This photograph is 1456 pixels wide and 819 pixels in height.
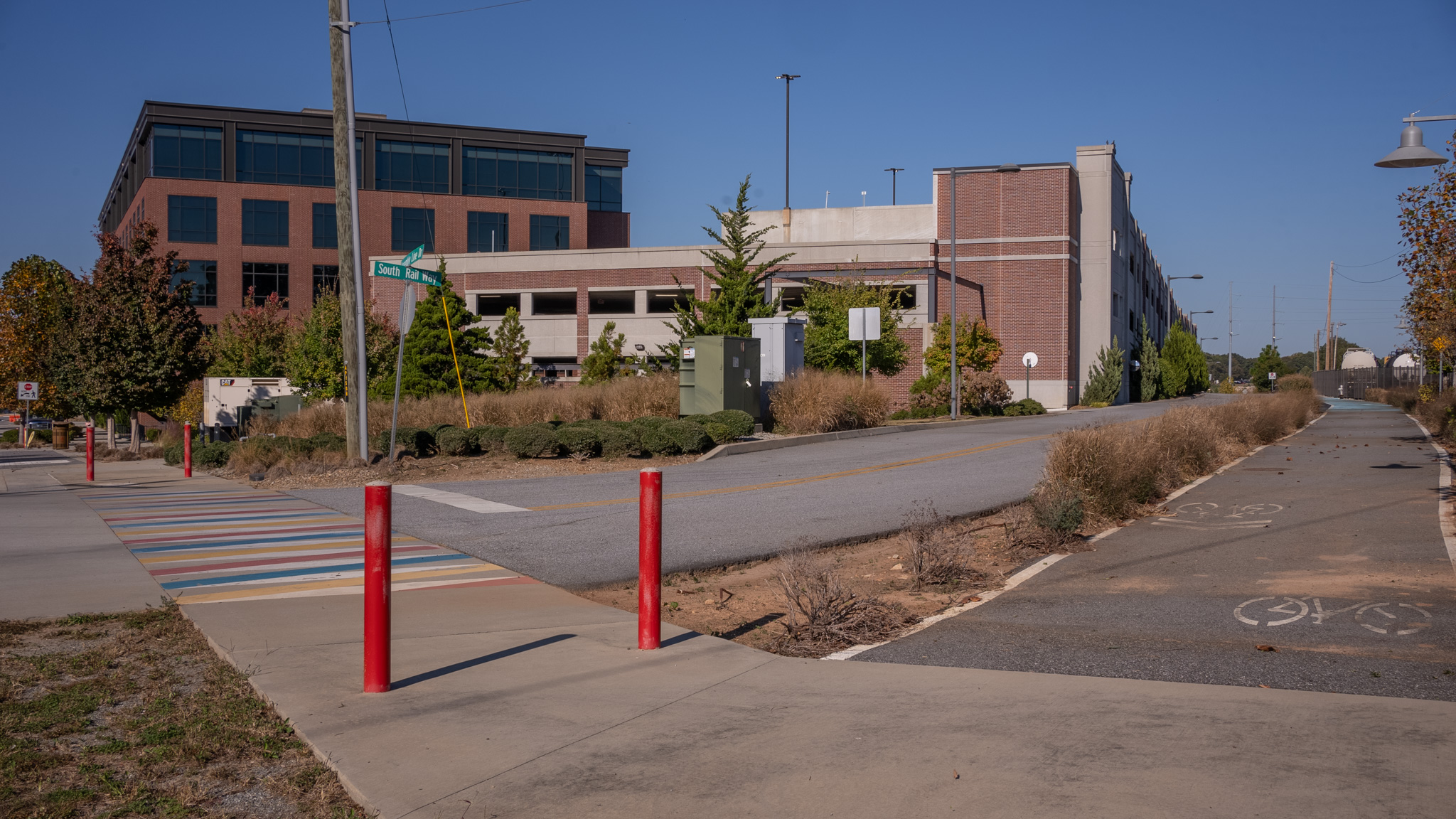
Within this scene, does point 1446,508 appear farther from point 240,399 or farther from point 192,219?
point 192,219

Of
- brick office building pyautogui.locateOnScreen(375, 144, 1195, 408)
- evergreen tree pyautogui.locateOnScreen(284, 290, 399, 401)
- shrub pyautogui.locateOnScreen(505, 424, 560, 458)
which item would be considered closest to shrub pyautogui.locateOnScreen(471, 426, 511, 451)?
shrub pyautogui.locateOnScreen(505, 424, 560, 458)

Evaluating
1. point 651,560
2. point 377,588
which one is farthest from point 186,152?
point 377,588

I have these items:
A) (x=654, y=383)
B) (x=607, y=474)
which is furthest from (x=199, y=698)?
(x=654, y=383)

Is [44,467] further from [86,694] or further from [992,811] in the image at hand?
[992,811]

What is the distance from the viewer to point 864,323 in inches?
1126

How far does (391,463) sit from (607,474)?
385 centimetres

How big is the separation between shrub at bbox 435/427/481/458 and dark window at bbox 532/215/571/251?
50678 mm

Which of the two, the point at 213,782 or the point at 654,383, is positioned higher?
the point at 654,383

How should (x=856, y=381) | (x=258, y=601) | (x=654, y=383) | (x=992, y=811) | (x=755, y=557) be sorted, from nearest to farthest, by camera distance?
(x=992, y=811) → (x=258, y=601) → (x=755, y=557) → (x=654, y=383) → (x=856, y=381)

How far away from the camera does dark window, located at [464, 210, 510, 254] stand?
66562 mm

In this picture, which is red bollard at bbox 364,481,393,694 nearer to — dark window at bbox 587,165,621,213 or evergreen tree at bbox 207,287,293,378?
evergreen tree at bbox 207,287,293,378

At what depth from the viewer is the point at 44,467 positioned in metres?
26.7

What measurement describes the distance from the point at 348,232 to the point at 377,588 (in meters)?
14.6

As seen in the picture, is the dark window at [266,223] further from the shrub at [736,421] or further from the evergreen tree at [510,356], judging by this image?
the shrub at [736,421]
